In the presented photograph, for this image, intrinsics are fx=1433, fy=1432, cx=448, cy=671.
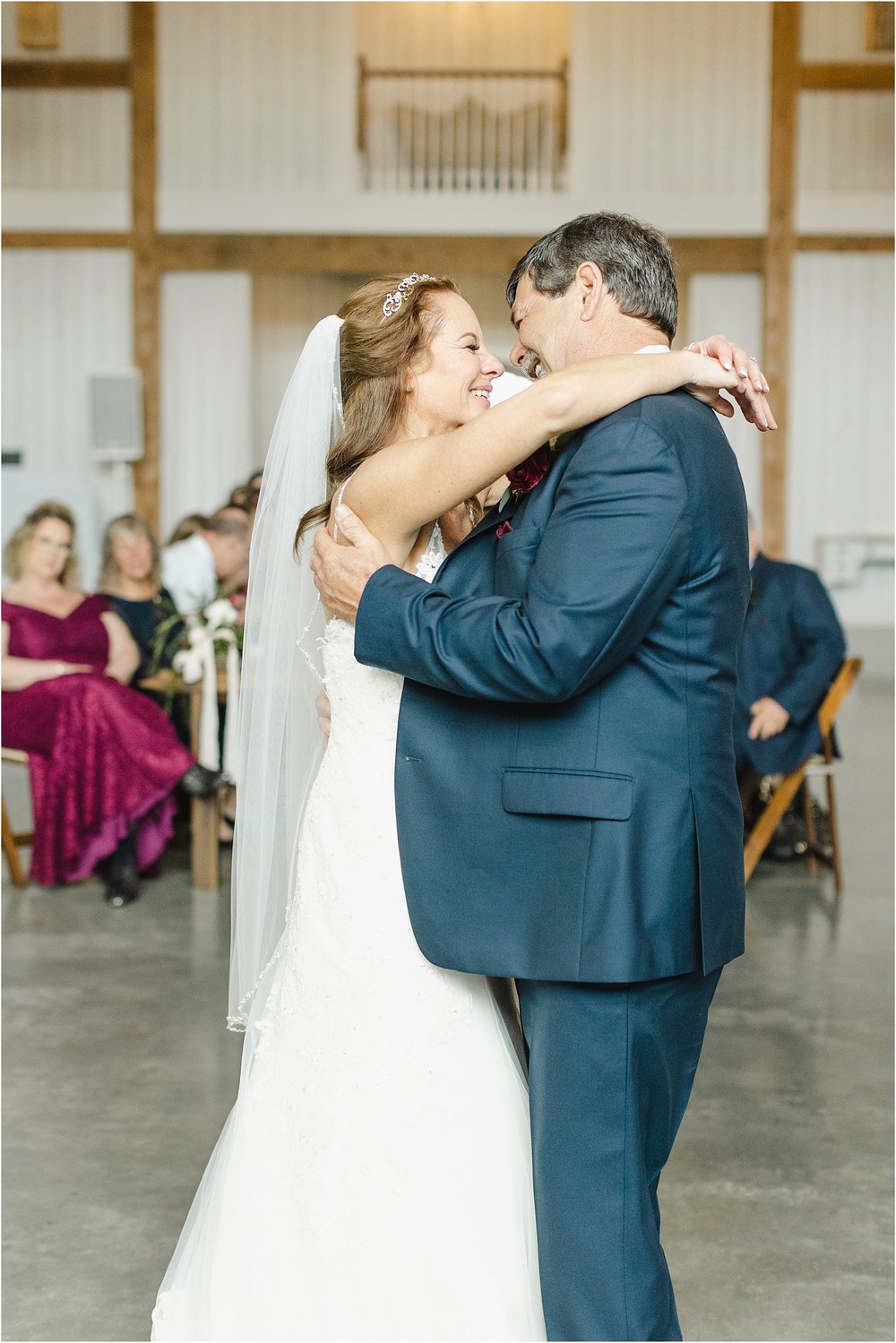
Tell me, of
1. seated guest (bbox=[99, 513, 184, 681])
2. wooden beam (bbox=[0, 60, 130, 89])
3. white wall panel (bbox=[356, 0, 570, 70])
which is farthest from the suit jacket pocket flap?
white wall panel (bbox=[356, 0, 570, 70])

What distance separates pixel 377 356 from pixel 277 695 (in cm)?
63

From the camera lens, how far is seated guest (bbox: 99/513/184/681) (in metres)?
6.33

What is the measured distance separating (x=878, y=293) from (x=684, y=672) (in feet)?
39.7

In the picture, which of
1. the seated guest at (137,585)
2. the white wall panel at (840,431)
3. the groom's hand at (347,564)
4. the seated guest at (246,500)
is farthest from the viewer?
the white wall panel at (840,431)

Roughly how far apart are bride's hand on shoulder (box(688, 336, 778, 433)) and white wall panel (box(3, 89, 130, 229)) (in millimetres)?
11667

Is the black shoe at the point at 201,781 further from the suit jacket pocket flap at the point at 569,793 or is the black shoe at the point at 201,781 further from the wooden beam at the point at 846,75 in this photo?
the wooden beam at the point at 846,75

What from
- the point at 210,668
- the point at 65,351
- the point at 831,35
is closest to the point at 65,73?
the point at 65,351

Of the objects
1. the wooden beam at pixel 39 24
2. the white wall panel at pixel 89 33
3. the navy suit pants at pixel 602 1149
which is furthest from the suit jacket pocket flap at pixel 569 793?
the white wall panel at pixel 89 33

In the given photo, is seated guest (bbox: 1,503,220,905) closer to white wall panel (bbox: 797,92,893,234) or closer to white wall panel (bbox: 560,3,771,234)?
white wall panel (bbox: 560,3,771,234)

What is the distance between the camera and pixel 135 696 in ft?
18.7

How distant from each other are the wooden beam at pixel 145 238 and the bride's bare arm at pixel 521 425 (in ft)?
36.0

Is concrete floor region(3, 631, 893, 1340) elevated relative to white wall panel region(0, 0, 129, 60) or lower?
lower

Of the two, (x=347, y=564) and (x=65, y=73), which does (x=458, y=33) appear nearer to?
(x=65, y=73)

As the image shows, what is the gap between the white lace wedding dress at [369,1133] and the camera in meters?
2.08
